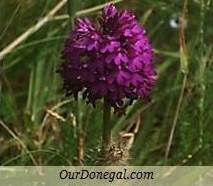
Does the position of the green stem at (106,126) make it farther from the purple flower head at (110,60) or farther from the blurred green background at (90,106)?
the blurred green background at (90,106)

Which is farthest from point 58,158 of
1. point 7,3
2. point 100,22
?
point 7,3

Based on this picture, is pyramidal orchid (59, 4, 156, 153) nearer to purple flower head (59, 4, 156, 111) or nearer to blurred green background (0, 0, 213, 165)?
purple flower head (59, 4, 156, 111)

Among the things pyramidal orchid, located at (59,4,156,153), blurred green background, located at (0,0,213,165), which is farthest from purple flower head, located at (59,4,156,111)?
blurred green background, located at (0,0,213,165)

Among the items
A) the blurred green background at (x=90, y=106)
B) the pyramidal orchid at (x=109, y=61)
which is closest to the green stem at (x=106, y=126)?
the pyramidal orchid at (x=109, y=61)

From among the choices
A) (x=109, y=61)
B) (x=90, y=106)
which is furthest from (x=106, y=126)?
(x=90, y=106)

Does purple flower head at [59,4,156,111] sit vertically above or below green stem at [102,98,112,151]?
above
